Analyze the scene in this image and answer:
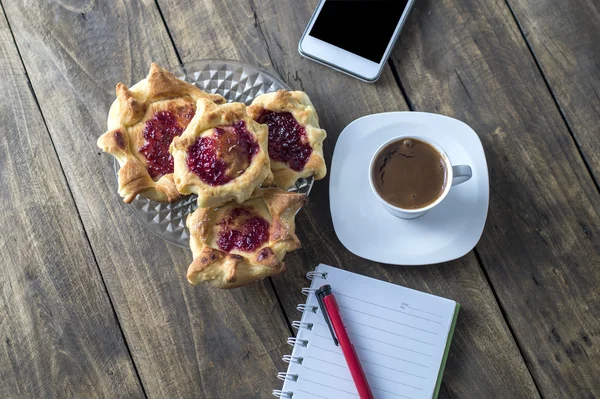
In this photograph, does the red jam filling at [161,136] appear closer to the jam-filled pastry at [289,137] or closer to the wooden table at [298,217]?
the jam-filled pastry at [289,137]

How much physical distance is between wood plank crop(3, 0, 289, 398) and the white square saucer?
0.97ft

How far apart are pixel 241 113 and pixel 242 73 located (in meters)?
0.27

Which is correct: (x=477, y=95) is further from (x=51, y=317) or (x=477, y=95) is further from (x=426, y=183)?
(x=51, y=317)

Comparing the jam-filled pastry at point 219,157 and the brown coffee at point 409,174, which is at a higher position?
the jam-filled pastry at point 219,157

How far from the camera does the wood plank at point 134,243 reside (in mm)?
1468

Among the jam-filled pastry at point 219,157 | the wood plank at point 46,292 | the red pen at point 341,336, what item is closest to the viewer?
the jam-filled pastry at point 219,157

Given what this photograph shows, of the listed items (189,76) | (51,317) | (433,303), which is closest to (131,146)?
(189,76)

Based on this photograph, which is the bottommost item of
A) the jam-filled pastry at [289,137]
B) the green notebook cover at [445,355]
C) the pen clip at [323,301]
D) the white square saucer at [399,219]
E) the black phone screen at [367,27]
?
the green notebook cover at [445,355]

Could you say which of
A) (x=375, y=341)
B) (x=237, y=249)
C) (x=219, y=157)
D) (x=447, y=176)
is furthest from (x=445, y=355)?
(x=219, y=157)

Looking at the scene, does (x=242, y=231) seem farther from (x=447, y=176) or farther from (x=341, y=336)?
(x=447, y=176)

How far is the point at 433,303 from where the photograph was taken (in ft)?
4.67

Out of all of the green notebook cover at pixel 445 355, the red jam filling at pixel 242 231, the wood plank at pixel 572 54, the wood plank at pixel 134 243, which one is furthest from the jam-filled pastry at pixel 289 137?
the wood plank at pixel 572 54

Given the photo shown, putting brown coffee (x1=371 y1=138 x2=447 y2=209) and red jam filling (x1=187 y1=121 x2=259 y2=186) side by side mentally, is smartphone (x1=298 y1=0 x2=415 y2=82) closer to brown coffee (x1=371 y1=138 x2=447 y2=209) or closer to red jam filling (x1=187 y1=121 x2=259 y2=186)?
brown coffee (x1=371 y1=138 x2=447 y2=209)

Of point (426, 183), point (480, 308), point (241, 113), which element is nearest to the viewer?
point (241, 113)
